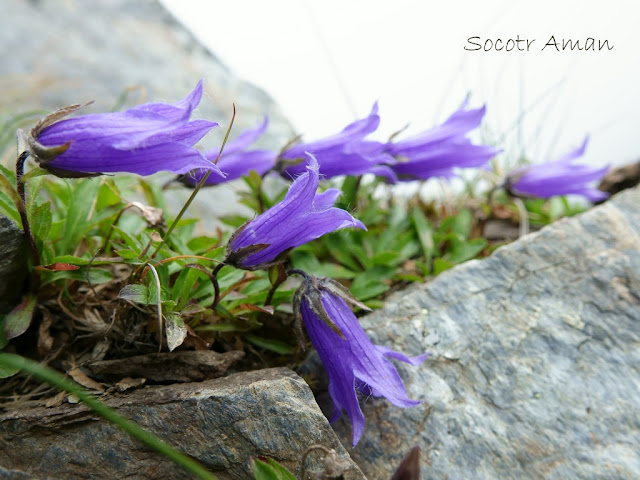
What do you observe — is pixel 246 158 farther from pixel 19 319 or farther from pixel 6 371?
pixel 6 371

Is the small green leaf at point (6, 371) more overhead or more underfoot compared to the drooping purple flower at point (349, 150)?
more overhead

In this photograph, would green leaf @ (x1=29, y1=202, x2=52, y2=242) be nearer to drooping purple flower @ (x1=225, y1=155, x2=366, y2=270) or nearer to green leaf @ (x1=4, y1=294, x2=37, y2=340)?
green leaf @ (x1=4, y1=294, x2=37, y2=340)

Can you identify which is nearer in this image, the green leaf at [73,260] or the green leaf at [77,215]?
the green leaf at [73,260]

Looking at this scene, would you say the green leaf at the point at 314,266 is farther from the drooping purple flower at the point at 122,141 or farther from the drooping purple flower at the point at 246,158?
the drooping purple flower at the point at 122,141

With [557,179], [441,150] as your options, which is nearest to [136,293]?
[441,150]

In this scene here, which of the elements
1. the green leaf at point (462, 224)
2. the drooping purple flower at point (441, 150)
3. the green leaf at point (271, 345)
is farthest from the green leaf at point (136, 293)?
the green leaf at point (462, 224)
